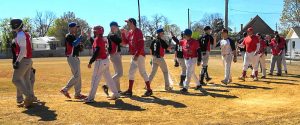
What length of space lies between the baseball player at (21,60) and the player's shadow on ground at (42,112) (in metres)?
0.23

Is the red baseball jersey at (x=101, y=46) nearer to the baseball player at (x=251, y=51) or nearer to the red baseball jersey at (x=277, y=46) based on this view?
the baseball player at (x=251, y=51)

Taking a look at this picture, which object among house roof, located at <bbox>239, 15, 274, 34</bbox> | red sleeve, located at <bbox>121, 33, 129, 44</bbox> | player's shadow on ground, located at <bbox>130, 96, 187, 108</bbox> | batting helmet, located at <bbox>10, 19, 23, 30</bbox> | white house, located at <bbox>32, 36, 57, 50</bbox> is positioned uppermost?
house roof, located at <bbox>239, 15, 274, 34</bbox>

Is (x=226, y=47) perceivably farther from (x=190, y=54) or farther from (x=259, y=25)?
(x=259, y=25)

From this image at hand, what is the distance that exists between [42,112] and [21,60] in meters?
1.33

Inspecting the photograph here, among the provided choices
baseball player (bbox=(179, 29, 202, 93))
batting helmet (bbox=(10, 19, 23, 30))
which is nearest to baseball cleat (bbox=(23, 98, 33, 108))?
batting helmet (bbox=(10, 19, 23, 30))

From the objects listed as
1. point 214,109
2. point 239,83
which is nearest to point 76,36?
point 214,109

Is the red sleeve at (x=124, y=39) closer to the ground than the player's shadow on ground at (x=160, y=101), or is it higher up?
higher up

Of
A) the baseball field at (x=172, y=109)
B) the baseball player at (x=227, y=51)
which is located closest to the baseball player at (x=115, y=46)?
the baseball field at (x=172, y=109)

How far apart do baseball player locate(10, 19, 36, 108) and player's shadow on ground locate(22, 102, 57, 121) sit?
0.76ft

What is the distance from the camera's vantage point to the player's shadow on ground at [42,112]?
8.48 meters

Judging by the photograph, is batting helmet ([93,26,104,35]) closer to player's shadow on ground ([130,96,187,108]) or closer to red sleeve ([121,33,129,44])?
red sleeve ([121,33,129,44])

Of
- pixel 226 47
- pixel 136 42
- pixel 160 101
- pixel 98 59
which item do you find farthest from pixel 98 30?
pixel 226 47

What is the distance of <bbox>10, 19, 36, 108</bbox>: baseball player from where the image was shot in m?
9.20

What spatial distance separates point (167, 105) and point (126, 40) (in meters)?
2.61
